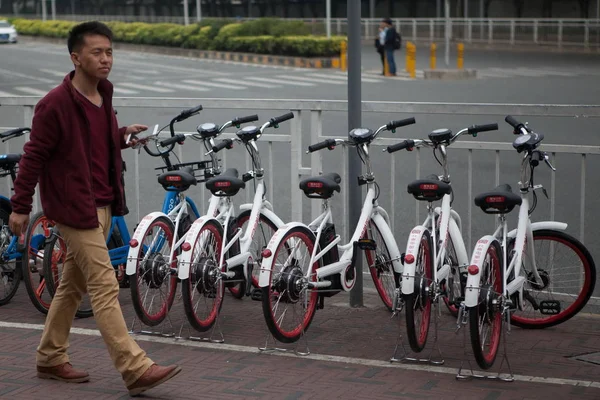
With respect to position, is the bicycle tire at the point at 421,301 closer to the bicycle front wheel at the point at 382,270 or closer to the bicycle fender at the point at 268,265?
the bicycle front wheel at the point at 382,270

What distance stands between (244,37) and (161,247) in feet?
107

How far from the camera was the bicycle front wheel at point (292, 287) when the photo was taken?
5.78 m

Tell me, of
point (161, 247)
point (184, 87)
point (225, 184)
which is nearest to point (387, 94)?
point (184, 87)

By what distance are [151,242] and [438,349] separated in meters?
1.81

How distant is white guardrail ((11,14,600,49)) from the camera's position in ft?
118

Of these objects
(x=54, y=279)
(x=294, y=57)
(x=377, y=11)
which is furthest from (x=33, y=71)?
(x=54, y=279)

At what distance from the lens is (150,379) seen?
4.88 metres

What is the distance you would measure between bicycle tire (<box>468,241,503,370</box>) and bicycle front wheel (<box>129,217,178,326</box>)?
74.4 inches

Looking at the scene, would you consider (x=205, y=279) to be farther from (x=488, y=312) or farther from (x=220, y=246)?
(x=488, y=312)

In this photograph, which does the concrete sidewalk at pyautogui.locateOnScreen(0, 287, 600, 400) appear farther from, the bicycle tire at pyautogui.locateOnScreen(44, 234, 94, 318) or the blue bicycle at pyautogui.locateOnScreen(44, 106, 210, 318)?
the blue bicycle at pyautogui.locateOnScreen(44, 106, 210, 318)

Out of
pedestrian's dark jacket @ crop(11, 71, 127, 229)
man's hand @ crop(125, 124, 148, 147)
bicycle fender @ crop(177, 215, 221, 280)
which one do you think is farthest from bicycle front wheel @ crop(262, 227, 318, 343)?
pedestrian's dark jacket @ crop(11, 71, 127, 229)

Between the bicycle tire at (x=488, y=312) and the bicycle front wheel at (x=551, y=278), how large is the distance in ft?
2.18

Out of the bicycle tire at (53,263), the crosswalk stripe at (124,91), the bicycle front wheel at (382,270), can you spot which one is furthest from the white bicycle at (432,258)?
the crosswalk stripe at (124,91)

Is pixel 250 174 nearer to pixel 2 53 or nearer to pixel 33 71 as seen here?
pixel 33 71
